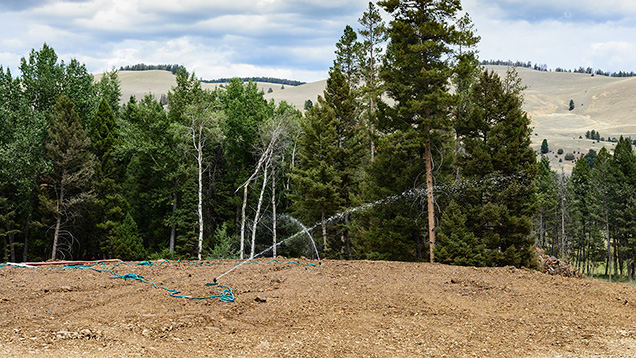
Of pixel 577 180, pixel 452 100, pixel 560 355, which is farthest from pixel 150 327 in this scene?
pixel 577 180

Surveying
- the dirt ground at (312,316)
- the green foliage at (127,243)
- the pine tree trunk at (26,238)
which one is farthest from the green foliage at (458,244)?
the pine tree trunk at (26,238)

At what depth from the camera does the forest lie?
1747 centimetres

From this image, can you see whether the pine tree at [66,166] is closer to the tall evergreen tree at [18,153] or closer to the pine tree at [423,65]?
the tall evergreen tree at [18,153]

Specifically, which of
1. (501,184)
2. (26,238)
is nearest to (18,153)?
(26,238)

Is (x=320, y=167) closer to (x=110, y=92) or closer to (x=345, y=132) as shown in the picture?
(x=345, y=132)

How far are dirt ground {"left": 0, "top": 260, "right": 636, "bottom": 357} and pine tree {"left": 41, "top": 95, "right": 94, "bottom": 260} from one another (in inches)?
817

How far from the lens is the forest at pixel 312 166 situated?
17.5 m

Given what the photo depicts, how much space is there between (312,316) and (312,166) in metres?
21.7

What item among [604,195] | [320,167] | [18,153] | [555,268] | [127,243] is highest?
[18,153]

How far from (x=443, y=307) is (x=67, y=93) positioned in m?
32.4

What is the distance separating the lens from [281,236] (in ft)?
105

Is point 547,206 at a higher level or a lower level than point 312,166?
lower

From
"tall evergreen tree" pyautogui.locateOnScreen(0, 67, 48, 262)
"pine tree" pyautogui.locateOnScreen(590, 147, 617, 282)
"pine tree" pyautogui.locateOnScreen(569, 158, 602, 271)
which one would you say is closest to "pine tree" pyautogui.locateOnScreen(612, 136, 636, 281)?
"pine tree" pyautogui.locateOnScreen(590, 147, 617, 282)

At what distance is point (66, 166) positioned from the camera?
2872cm
